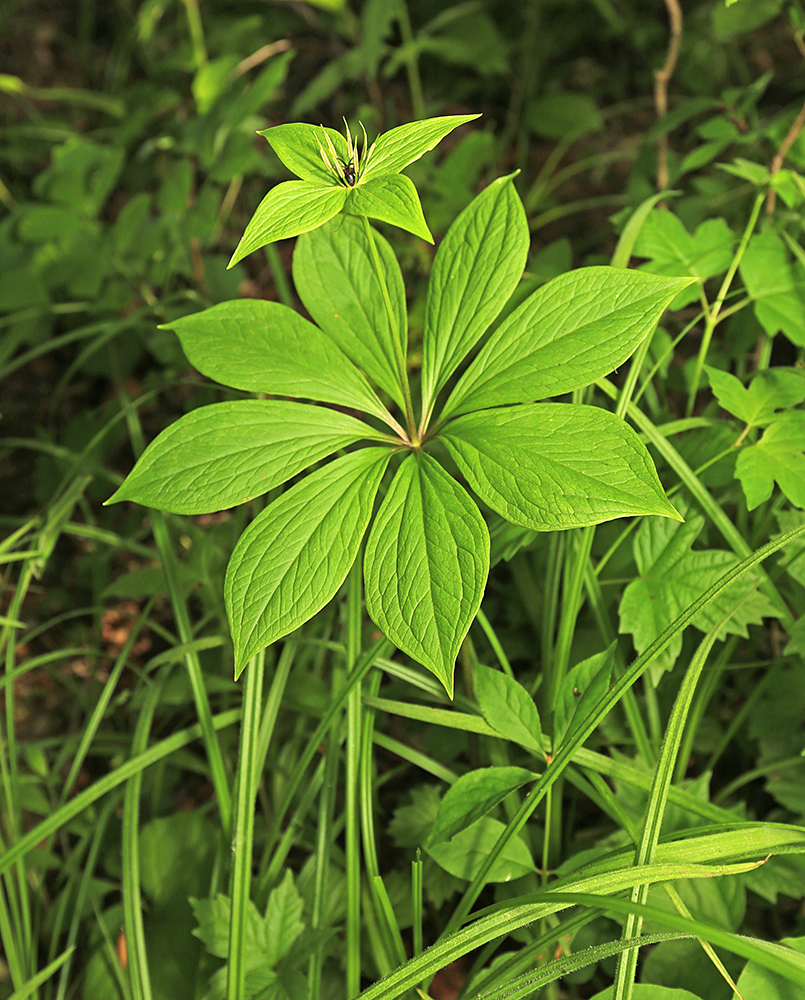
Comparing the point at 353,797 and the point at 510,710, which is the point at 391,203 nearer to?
the point at 510,710

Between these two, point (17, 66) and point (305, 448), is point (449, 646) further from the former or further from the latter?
point (17, 66)

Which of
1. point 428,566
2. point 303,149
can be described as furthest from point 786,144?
point 428,566

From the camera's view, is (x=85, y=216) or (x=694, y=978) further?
(x=85, y=216)

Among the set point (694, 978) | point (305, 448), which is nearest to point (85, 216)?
point (305, 448)

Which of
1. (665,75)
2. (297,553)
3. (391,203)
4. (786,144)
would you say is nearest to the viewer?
(391,203)

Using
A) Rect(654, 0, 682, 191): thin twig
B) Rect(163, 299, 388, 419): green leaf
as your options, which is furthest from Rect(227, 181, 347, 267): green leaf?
Rect(654, 0, 682, 191): thin twig

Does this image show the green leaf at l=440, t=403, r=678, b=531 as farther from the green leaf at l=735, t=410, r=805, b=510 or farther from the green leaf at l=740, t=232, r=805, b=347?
the green leaf at l=740, t=232, r=805, b=347

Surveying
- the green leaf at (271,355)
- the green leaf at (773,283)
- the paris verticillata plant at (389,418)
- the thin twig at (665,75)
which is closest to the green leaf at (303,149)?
the paris verticillata plant at (389,418)
